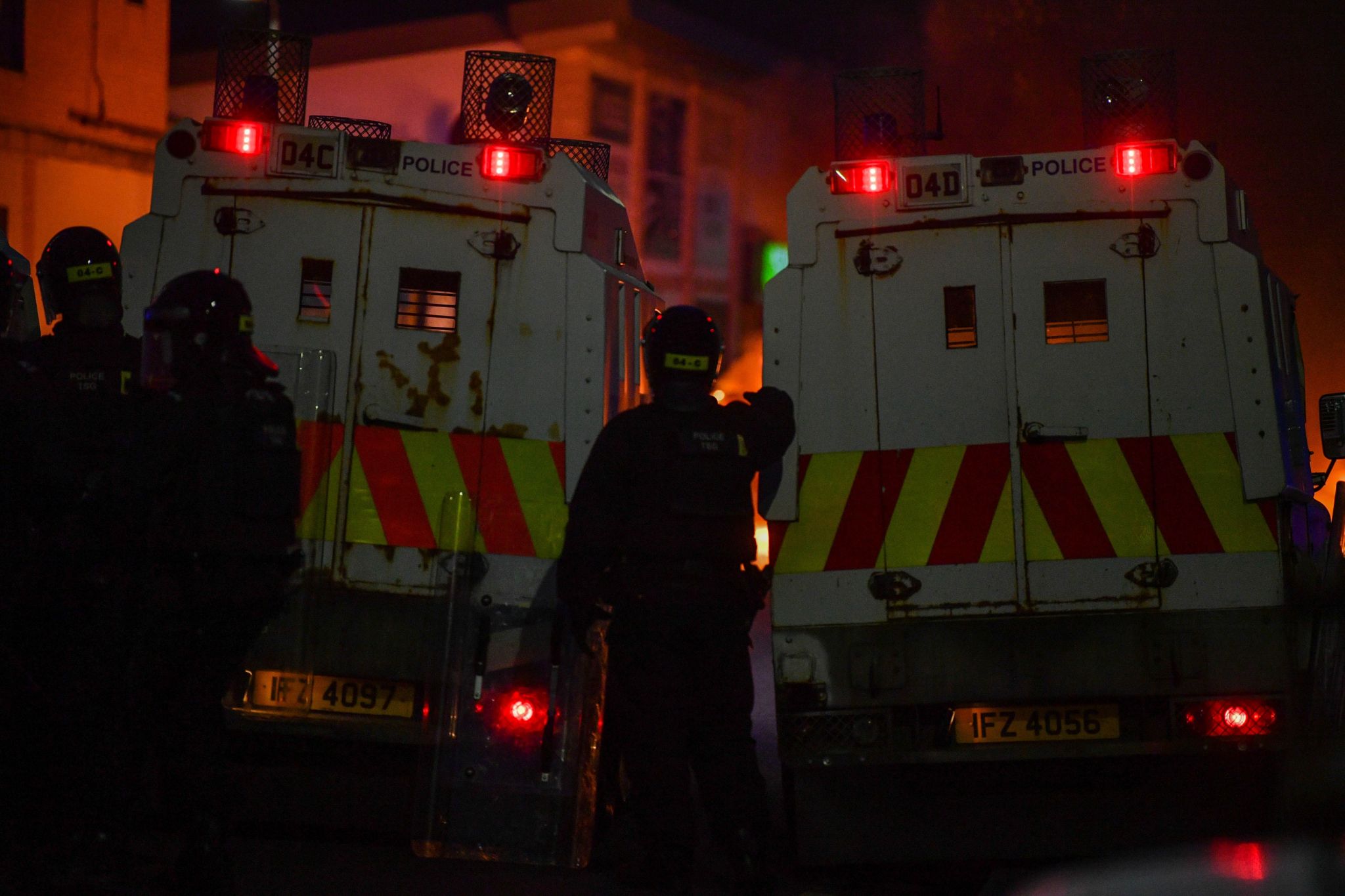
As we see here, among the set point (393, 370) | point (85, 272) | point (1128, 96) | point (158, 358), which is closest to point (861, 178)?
point (1128, 96)

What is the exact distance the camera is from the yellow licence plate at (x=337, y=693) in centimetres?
564

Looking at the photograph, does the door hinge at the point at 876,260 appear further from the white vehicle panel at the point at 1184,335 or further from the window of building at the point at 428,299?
the window of building at the point at 428,299

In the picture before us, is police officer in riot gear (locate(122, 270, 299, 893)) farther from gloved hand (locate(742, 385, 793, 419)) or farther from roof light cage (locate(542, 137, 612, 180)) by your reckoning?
roof light cage (locate(542, 137, 612, 180))

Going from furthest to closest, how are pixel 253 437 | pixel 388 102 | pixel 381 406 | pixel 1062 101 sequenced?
pixel 388 102 < pixel 1062 101 < pixel 381 406 < pixel 253 437

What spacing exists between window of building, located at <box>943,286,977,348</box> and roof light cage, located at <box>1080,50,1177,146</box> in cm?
104

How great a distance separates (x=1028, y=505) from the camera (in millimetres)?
5465

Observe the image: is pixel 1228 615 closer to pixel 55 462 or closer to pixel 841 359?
pixel 841 359

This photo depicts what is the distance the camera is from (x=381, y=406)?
18.9 feet

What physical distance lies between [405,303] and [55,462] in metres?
1.37

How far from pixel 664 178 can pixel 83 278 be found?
2244 centimetres

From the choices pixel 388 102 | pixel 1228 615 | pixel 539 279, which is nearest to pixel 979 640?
pixel 1228 615

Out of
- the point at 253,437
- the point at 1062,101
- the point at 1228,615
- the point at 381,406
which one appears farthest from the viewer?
the point at 1062,101

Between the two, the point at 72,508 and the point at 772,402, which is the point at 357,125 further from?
the point at 772,402

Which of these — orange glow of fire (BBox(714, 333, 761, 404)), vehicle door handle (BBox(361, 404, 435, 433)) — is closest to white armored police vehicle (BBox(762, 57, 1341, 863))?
vehicle door handle (BBox(361, 404, 435, 433))
